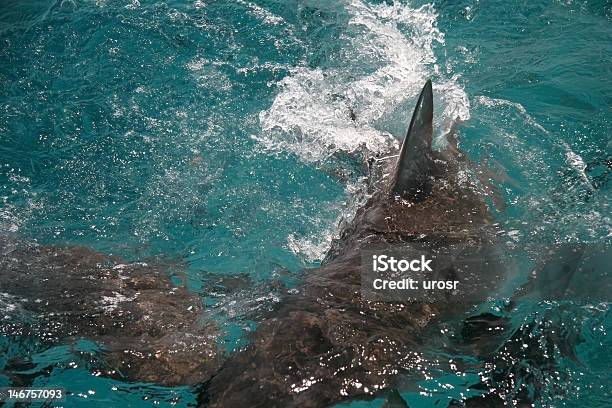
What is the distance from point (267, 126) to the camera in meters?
6.60

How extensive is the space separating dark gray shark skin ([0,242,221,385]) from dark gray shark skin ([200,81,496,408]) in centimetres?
39

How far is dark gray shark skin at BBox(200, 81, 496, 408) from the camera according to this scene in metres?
3.92

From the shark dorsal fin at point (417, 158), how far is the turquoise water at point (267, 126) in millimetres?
657

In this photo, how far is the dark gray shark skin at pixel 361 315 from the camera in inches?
154

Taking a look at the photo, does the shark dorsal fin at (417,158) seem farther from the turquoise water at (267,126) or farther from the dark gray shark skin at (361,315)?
the turquoise water at (267,126)

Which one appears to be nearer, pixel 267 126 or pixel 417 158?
pixel 417 158

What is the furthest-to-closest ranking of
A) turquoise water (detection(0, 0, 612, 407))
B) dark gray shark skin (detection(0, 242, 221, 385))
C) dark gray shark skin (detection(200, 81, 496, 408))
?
turquoise water (detection(0, 0, 612, 407))
dark gray shark skin (detection(0, 242, 221, 385))
dark gray shark skin (detection(200, 81, 496, 408))

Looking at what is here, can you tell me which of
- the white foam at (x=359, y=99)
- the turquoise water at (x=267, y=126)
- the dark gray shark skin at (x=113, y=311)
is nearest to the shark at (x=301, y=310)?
the dark gray shark skin at (x=113, y=311)

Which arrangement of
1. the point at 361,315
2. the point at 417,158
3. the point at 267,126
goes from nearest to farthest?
1. the point at 361,315
2. the point at 417,158
3. the point at 267,126

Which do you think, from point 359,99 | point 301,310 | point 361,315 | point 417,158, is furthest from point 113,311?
point 359,99

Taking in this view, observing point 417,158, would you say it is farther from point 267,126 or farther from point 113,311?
point 113,311

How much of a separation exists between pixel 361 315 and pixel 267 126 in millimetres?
2852

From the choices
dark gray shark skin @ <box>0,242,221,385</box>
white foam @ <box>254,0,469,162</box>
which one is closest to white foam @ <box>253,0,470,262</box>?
white foam @ <box>254,0,469,162</box>

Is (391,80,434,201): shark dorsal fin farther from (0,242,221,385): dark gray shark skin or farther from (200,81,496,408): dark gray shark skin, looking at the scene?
(0,242,221,385): dark gray shark skin
